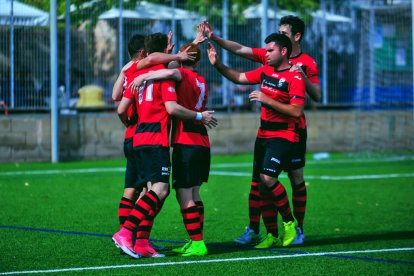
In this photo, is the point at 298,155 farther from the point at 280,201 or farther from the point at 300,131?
the point at 280,201

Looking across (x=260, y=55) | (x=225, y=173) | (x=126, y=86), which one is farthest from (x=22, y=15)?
(x=126, y=86)

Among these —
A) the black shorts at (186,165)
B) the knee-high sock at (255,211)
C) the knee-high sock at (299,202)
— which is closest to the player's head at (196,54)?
the black shorts at (186,165)

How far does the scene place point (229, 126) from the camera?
2211 centimetres

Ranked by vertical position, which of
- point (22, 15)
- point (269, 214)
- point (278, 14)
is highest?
point (278, 14)

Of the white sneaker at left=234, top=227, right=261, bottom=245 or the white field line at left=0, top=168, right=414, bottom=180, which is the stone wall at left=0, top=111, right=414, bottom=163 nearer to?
the white field line at left=0, top=168, right=414, bottom=180

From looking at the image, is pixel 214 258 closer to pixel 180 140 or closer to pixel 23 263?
pixel 180 140

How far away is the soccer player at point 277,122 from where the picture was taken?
30.7 feet

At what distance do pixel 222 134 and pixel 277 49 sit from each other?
12623 mm

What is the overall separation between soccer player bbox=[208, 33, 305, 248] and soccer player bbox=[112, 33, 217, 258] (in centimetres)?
93

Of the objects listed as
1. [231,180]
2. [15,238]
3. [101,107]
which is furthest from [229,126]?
[15,238]

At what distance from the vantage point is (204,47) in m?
21.6

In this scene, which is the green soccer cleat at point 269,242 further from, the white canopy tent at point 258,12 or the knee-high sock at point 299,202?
the white canopy tent at point 258,12

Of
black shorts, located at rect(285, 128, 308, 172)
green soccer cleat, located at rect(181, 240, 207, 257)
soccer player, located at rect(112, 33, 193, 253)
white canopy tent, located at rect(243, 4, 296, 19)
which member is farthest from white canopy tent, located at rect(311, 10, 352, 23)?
green soccer cleat, located at rect(181, 240, 207, 257)

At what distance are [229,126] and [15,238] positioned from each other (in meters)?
12.5
